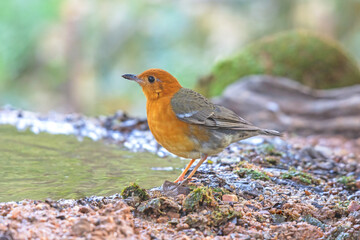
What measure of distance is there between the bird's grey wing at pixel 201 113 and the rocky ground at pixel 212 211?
49cm

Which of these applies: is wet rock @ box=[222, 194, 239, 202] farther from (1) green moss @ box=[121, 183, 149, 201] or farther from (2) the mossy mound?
(2) the mossy mound

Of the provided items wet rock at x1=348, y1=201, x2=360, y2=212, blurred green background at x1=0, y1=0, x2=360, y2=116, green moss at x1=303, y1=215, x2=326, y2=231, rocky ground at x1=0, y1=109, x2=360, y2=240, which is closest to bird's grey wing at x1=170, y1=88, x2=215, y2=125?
rocky ground at x1=0, y1=109, x2=360, y2=240

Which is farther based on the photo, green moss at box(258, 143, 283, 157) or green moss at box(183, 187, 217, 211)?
green moss at box(258, 143, 283, 157)

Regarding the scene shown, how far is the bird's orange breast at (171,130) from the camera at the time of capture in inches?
152

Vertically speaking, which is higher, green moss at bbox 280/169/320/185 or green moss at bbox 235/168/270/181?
green moss at bbox 280/169/320/185

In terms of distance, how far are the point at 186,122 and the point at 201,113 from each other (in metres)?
0.22

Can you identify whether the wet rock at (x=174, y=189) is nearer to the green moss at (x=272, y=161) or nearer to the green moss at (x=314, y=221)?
the green moss at (x=314, y=221)

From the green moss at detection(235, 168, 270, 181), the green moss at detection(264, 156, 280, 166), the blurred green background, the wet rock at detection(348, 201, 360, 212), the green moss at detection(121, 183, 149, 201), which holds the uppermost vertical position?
the blurred green background

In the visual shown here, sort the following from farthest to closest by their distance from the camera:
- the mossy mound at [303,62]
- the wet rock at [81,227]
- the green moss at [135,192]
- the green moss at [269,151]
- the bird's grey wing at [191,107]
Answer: the mossy mound at [303,62]
the green moss at [269,151]
the bird's grey wing at [191,107]
the green moss at [135,192]
the wet rock at [81,227]

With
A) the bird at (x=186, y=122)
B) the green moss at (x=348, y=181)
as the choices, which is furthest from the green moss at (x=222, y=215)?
the green moss at (x=348, y=181)

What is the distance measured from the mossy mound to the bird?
598 cm

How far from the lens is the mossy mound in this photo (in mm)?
9875

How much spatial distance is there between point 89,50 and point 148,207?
16.7m

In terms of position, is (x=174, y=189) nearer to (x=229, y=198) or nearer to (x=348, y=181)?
(x=229, y=198)
